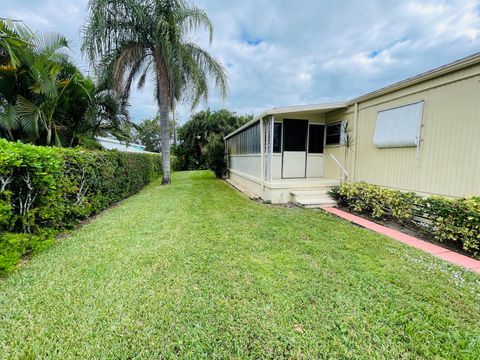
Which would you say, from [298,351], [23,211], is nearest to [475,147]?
[298,351]

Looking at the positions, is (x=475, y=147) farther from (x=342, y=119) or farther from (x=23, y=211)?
(x=23, y=211)

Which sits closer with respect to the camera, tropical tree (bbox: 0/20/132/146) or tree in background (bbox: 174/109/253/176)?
tropical tree (bbox: 0/20/132/146)

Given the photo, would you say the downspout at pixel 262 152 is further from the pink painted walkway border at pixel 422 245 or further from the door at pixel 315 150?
the pink painted walkway border at pixel 422 245

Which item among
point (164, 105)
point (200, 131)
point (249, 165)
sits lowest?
point (249, 165)

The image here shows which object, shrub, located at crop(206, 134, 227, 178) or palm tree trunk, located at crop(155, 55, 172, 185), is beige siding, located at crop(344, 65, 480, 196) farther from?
shrub, located at crop(206, 134, 227, 178)

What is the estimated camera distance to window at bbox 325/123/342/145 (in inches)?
312

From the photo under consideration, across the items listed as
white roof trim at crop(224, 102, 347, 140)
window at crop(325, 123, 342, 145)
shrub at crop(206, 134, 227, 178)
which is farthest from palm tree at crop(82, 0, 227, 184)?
window at crop(325, 123, 342, 145)

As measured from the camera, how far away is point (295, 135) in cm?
843

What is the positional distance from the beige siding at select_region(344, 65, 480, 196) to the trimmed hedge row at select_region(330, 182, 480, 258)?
58cm

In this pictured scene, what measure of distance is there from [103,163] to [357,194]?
7052 millimetres

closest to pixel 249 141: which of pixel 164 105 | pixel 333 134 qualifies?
pixel 333 134

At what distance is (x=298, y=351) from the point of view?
70.0 inches

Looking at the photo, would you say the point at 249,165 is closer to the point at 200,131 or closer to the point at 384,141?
the point at 384,141

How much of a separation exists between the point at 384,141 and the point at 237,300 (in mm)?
5720
